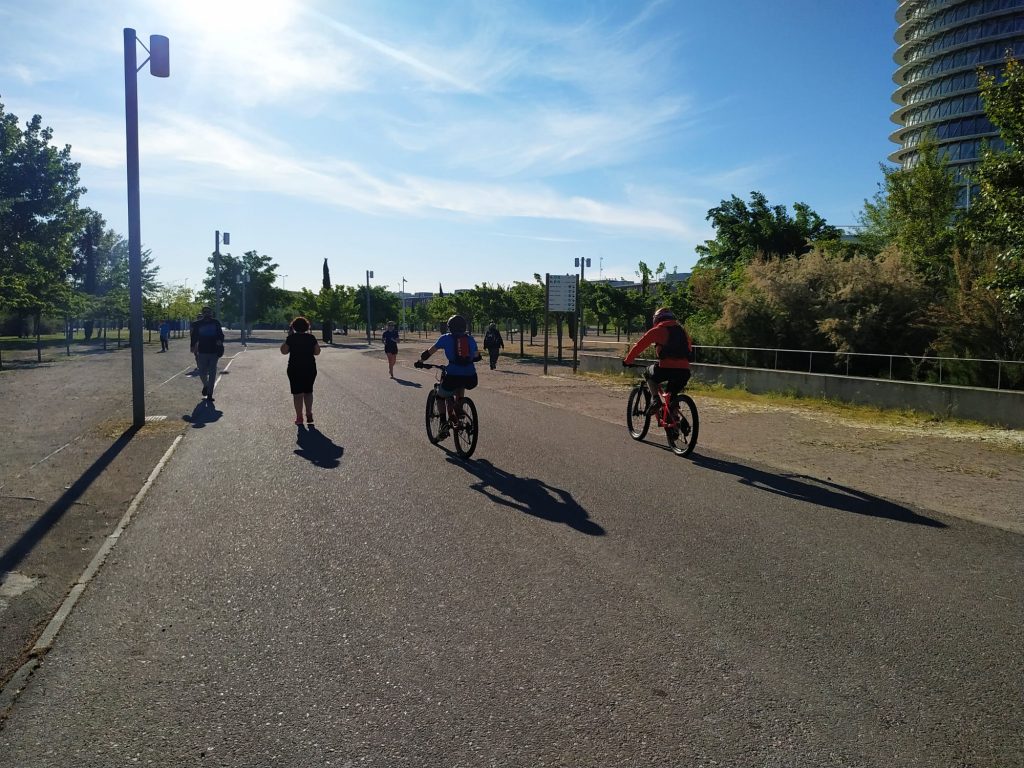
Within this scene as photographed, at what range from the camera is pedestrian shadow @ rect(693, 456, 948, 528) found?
6.54 m

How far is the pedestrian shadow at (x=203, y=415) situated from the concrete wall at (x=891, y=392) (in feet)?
38.6

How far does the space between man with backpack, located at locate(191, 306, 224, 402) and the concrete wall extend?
11.8m

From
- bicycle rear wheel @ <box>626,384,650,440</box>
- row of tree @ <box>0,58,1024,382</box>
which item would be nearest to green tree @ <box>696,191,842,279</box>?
row of tree @ <box>0,58,1024,382</box>

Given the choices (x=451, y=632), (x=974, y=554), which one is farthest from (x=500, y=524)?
(x=974, y=554)

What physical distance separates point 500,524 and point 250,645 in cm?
261

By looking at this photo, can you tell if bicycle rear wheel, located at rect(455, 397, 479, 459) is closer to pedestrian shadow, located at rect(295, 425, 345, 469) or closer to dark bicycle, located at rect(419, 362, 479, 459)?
dark bicycle, located at rect(419, 362, 479, 459)

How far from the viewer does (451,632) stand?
3854 millimetres

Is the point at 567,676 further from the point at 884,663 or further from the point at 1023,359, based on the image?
the point at 1023,359

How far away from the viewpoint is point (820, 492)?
24.5 feet

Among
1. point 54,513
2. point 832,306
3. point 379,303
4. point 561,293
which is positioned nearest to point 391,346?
point 561,293

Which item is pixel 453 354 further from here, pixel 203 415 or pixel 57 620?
pixel 203 415

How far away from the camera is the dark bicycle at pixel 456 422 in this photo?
29.6 ft

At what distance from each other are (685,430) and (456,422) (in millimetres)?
2874

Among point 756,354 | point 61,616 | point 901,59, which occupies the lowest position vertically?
point 61,616
